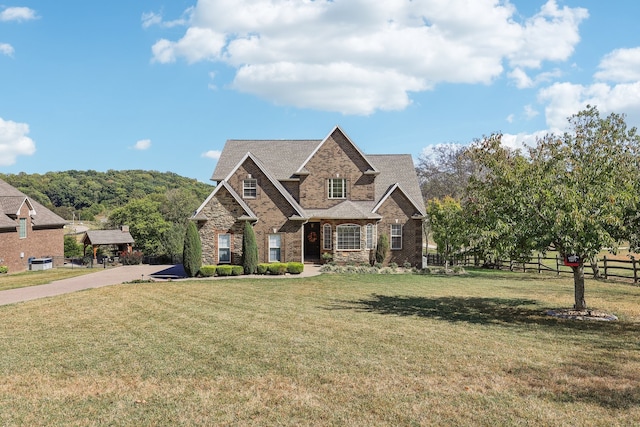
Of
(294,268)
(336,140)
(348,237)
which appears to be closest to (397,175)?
(336,140)

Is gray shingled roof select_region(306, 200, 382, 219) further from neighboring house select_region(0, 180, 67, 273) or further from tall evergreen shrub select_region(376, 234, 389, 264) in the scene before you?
neighboring house select_region(0, 180, 67, 273)

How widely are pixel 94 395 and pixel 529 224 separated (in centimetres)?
1257

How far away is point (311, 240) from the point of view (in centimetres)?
3681

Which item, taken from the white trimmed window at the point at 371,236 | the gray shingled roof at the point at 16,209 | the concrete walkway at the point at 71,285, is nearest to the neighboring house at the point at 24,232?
the gray shingled roof at the point at 16,209

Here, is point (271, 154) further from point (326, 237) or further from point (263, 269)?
point (263, 269)

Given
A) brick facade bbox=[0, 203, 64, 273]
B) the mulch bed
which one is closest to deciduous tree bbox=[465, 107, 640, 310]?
the mulch bed

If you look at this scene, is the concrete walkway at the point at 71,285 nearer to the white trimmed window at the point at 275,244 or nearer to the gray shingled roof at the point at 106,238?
the white trimmed window at the point at 275,244

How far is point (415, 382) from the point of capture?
8.41 meters

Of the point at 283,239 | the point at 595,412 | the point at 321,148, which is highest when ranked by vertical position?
the point at 321,148

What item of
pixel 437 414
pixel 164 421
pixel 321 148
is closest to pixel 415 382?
pixel 437 414

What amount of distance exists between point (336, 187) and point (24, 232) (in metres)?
27.6

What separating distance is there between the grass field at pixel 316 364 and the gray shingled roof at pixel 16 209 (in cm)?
2476

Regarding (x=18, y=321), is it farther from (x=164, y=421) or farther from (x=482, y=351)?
(x=482, y=351)

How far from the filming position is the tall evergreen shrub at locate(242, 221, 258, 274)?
29.2 meters
